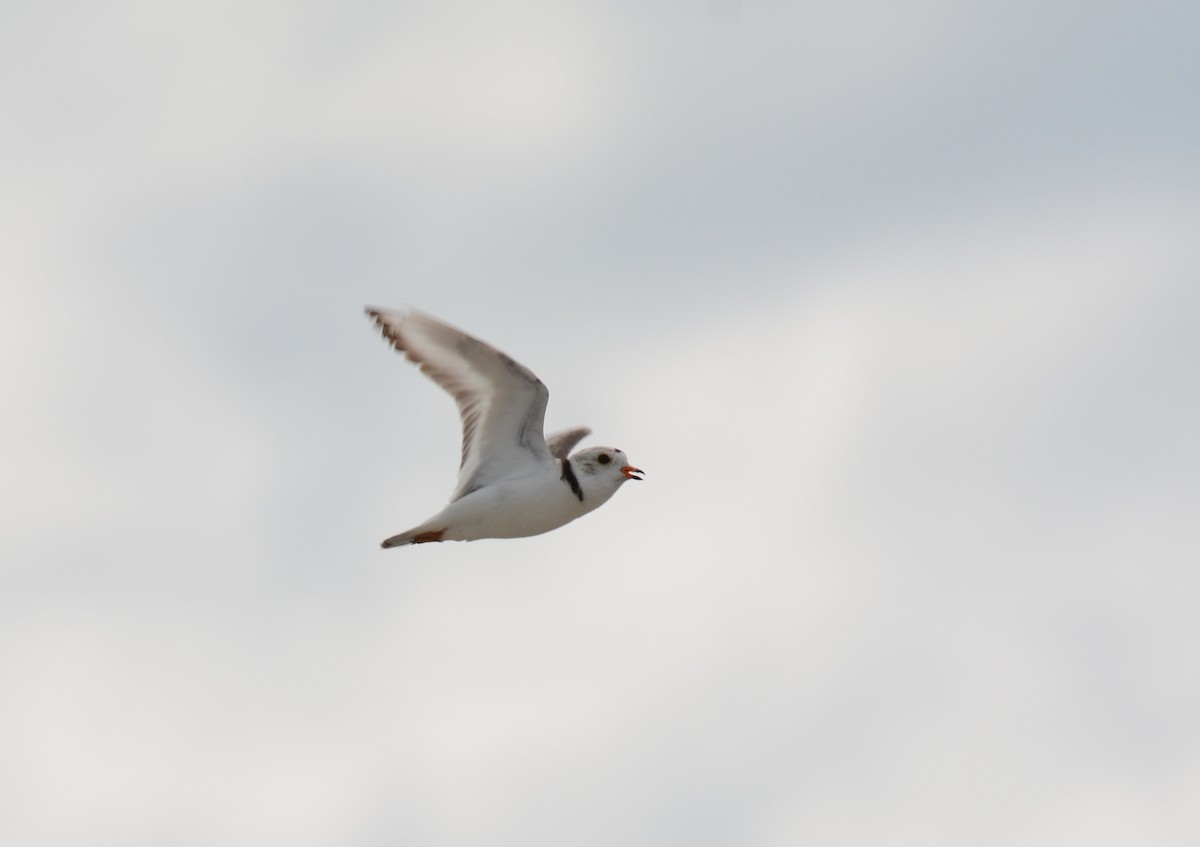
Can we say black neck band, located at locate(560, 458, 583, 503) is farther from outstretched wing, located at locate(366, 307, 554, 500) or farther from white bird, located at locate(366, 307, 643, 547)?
outstretched wing, located at locate(366, 307, 554, 500)

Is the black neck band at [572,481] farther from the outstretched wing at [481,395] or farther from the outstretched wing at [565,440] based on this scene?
the outstretched wing at [565,440]

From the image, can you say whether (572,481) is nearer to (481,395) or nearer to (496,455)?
(496,455)

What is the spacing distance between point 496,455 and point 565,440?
327 centimetres

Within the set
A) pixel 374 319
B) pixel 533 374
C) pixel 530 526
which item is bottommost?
pixel 530 526

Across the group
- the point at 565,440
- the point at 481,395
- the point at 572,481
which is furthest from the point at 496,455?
the point at 565,440

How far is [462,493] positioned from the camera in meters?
18.0

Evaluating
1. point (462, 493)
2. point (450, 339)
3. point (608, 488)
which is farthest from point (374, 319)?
point (608, 488)

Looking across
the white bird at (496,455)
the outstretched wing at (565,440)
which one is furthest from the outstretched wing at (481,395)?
the outstretched wing at (565,440)

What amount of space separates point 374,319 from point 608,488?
348 cm

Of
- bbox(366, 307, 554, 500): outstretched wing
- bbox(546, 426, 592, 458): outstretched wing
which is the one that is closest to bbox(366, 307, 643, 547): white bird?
bbox(366, 307, 554, 500): outstretched wing

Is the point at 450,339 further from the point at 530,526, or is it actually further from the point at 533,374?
the point at 530,526

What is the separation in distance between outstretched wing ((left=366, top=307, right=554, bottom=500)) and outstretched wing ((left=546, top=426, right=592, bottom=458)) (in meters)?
2.50

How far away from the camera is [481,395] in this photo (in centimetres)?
1792

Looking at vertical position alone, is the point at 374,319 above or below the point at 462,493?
above
